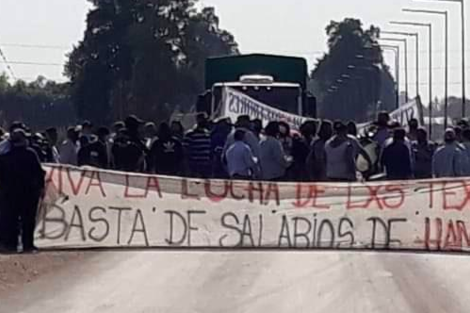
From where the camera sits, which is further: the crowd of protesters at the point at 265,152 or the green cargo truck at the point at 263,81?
the green cargo truck at the point at 263,81

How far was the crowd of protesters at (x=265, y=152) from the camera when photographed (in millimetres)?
22547

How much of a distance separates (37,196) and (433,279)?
18.6 feet

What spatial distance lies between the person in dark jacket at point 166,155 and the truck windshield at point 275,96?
13405 mm

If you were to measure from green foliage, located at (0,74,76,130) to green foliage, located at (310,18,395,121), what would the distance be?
27.9m

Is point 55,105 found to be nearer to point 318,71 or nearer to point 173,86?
point 173,86

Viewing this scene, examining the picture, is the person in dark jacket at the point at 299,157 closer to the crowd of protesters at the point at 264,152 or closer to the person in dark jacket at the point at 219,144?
the crowd of protesters at the point at 264,152

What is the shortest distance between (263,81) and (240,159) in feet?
54.0

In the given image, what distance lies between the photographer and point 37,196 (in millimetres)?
19234

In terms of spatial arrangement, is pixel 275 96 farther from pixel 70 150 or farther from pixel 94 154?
pixel 94 154

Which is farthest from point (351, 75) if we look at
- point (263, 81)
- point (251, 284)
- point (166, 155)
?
point (251, 284)

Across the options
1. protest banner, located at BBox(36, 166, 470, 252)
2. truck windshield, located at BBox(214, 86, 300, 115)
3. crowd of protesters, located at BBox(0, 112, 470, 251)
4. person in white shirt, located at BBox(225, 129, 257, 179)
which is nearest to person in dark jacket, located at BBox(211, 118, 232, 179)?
crowd of protesters, located at BBox(0, 112, 470, 251)

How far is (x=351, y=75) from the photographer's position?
468 ft

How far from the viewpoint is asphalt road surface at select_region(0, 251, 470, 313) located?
1391 cm

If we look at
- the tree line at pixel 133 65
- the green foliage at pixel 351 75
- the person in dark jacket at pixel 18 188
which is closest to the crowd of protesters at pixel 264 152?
the person in dark jacket at pixel 18 188
